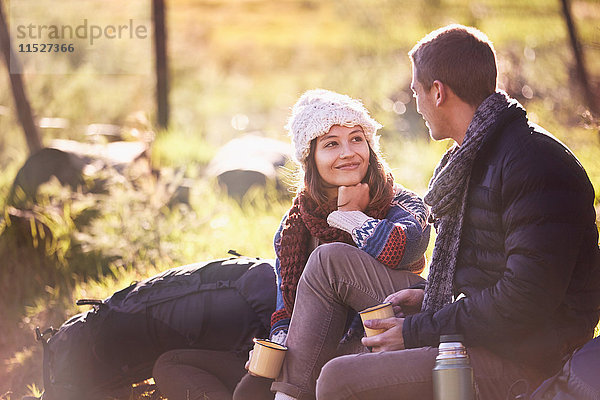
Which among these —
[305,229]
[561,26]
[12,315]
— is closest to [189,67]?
[561,26]

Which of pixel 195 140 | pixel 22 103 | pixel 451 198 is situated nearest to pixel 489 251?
pixel 451 198

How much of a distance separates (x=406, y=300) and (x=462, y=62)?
855 mm

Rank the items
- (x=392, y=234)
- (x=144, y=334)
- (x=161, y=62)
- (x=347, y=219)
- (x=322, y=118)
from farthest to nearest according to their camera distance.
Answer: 1. (x=161, y=62)
2. (x=144, y=334)
3. (x=322, y=118)
4. (x=347, y=219)
5. (x=392, y=234)

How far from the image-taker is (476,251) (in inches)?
107

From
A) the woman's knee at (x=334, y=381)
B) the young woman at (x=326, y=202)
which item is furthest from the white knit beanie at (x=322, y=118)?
the woman's knee at (x=334, y=381)

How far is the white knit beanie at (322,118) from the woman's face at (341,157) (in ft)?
0.12

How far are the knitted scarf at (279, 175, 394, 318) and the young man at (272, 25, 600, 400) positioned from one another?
599 mm

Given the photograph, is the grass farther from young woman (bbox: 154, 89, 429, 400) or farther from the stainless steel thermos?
the stainless steel thermos

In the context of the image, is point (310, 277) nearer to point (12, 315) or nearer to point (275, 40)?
point (12, 315)

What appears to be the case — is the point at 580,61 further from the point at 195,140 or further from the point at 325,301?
the point at 325,301

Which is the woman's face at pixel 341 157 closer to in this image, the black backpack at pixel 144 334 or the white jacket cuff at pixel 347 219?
the white jacket cuff at pixel 347 219

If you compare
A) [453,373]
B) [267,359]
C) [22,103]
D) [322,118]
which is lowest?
[267,359]

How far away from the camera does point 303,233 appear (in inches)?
137

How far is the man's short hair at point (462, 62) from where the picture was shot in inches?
106
